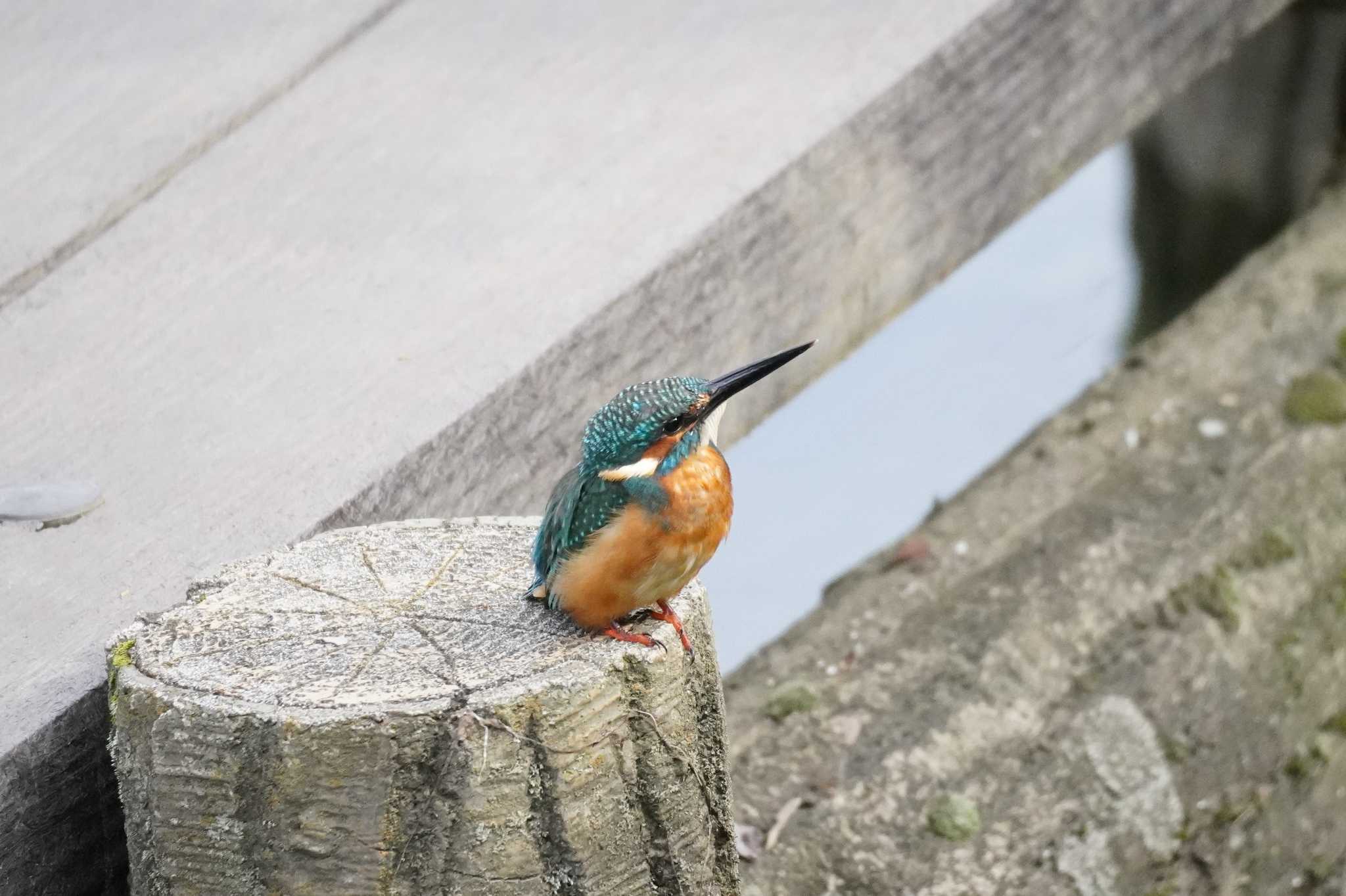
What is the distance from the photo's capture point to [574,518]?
1.77 metres

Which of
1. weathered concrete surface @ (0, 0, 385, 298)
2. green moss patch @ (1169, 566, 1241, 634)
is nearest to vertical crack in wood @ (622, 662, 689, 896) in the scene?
green moss patch @ (1169, 566, 1241, 634)

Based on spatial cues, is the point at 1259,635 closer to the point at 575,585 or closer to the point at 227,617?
the point at 575,585

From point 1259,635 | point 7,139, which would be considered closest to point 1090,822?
point 1259,635

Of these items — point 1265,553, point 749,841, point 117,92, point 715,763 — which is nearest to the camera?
point 715,763

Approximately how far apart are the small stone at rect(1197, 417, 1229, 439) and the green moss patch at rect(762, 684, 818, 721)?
1024 millimetres

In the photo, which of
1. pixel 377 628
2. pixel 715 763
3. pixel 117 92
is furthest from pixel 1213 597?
pixel 117 92

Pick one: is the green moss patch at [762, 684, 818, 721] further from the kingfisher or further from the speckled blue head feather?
the speckled blue head feather

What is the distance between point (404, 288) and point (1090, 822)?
53.0 inches

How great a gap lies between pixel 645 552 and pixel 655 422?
14 cm

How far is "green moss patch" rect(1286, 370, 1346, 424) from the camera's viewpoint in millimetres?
3154

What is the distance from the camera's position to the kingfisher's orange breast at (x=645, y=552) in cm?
174

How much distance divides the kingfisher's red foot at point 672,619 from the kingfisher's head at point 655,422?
0.53 feet

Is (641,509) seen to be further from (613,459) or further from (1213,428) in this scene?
(1213,428)

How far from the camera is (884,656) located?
274 centimetres
